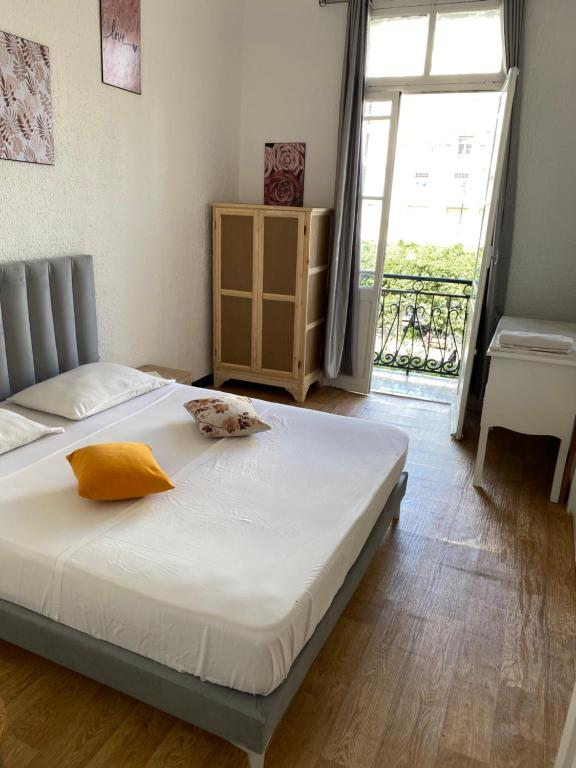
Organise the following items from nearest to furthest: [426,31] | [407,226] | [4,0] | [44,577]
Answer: [44,577] → [4,0] → [426,31] → [407,226]

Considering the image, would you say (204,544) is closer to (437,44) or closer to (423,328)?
(437,44)

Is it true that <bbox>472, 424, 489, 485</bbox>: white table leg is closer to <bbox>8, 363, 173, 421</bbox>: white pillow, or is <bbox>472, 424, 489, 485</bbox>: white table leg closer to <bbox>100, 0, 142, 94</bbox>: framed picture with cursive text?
<bbox>8, 363, 173, 421</bbox>: white pillow

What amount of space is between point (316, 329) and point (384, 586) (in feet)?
8.12

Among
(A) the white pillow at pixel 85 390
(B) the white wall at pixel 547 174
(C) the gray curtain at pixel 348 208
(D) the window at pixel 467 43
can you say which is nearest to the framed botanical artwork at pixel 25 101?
(A) the white pillow at pixel 85 390

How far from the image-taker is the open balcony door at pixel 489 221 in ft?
10.2

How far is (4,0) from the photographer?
2.40 metres

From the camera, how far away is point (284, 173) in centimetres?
433

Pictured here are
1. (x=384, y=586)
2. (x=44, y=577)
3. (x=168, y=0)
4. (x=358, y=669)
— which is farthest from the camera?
(x=168, y=0)

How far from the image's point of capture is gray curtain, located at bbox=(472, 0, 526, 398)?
3490 millimetres

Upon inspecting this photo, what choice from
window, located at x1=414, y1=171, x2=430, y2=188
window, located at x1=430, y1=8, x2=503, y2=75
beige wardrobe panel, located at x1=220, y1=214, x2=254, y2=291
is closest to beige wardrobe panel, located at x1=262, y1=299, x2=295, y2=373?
beige wardrobe panel, located at x1=220, y1=214, x2=254, y2=291

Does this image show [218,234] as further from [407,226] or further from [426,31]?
[407,226]

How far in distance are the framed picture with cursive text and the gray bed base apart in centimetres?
275

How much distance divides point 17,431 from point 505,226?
10.8ft

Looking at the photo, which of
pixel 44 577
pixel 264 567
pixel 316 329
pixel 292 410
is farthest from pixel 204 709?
pixel 316 329
